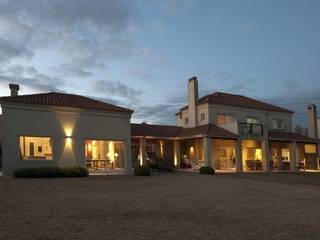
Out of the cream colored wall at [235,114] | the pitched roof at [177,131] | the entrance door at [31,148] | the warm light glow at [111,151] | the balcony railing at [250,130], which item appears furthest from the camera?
the cream colored wall at [235,114]

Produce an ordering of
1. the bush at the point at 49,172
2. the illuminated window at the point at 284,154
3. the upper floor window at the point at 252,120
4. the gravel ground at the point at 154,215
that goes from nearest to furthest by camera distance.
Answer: the gravel ground at the point at 154,215, the bush at the point at 49,172, the upper floor window at the point at 252,120, the illuminated window at the point at 284,154

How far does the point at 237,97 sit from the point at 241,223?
3212 centimetres

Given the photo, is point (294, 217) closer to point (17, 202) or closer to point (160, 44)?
point (17, 202)

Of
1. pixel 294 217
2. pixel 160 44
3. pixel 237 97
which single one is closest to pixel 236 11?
pixel 160 44

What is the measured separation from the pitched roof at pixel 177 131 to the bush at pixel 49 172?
27.3 ft

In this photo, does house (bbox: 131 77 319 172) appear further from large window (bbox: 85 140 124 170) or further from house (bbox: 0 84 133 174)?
house (bbox: 0 84 133 174)

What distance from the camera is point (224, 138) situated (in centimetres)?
3116

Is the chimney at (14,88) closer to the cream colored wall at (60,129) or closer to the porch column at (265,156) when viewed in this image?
the cream colored wall at (60,129)

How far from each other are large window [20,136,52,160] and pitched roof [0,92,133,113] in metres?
2.17

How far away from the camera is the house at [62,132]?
22812 millimetres

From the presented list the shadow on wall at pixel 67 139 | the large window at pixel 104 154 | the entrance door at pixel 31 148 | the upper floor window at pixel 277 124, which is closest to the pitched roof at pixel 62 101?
the shadow on wall at pixel 67 139

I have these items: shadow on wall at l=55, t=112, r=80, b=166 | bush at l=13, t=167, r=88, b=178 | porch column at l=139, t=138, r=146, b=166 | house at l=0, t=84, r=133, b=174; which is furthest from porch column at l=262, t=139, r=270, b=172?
bush at l=13, t=167, r=88, b=178

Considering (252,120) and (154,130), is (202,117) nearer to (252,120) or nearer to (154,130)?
(154,130)

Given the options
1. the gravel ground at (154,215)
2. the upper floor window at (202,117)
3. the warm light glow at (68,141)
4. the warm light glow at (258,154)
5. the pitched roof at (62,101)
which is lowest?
the gravel ground at (154,215)
